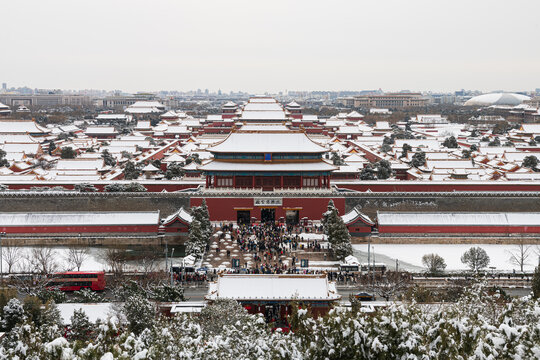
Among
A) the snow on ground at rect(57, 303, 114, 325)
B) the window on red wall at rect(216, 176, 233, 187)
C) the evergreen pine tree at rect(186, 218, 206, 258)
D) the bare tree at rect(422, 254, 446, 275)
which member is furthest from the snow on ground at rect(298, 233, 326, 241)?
the snow on ground at rect(57, 303, 114, 325)

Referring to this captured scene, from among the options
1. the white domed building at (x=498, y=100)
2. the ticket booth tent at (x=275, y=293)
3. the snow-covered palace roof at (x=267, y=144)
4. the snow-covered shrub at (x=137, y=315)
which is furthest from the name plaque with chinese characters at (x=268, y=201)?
the white domed building at (x=498, y=100)

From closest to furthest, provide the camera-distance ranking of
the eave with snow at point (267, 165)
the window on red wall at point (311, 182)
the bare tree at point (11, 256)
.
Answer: the bare tree at point (11, 256)
the eave with snow at point (267, 165)
the window on red wall at point (311, 182)

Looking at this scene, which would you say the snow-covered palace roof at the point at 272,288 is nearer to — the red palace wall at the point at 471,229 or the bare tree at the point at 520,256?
the bare tree at the point at 520,256

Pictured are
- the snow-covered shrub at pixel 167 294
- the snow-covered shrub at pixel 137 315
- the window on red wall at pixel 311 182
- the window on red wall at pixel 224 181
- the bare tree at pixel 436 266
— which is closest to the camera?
the snow-covered shrub at pixel 137 315

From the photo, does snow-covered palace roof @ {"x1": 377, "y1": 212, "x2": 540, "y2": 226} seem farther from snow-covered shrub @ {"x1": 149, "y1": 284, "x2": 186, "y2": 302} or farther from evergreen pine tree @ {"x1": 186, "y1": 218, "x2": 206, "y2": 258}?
snow-covered shrub @ {"x1": 149, "y1": 284, "x2": 186, "y2": 302}

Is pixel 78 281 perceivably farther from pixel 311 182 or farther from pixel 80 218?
pixel 311 182

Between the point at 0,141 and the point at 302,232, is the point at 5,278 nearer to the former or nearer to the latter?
the point at 302,232
